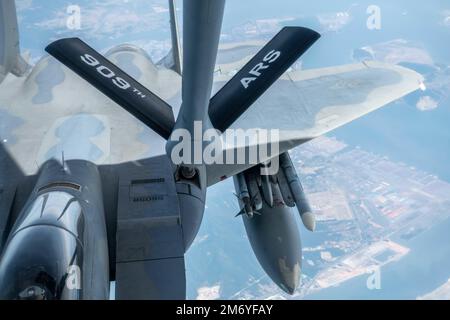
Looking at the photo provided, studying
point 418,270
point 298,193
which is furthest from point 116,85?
point 418,270

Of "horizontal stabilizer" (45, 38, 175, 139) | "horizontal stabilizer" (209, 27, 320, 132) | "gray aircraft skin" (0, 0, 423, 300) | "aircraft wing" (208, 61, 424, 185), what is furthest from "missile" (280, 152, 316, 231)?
"horizontal stabilizer" (45, 38, 175, 139)

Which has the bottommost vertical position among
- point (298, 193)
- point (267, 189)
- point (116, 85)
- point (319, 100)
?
point (298, 193)

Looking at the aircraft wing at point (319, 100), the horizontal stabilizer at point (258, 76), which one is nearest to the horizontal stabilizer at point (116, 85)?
the horizontal stabilizer at point (258, 76)

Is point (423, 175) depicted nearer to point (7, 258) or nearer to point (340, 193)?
point (340, 193)

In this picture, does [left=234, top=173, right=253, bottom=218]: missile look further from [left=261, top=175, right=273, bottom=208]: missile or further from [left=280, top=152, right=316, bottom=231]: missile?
[left=280, top=152, right=316, bottom=231]: missile

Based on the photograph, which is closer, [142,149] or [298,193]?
[142,149]

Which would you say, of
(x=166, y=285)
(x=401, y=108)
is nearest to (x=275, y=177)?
(x=166, y=285)

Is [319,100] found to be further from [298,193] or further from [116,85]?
[116,85]
